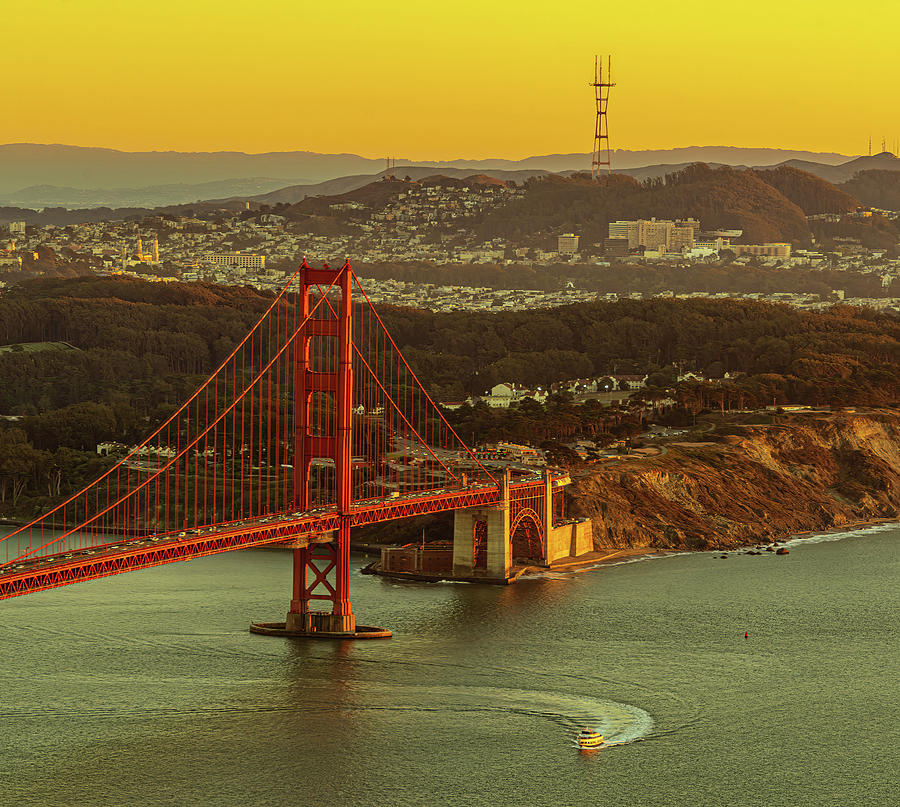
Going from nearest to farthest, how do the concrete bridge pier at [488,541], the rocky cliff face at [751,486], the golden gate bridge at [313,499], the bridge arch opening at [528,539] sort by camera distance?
the golden gate bridge at [313,499] → the concrete bridge pier at [488,541] → the bridge arch opening at [528,539] → the rocky cliff face at [751,486]

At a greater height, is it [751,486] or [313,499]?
[751,486]

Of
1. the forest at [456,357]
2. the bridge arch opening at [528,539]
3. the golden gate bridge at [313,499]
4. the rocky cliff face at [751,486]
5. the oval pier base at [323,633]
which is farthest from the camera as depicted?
the forest at [456,357]

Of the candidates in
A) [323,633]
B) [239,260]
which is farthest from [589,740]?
[239,260]

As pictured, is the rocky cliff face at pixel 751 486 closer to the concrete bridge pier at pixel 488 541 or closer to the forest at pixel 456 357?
the forest at pixel 456 357

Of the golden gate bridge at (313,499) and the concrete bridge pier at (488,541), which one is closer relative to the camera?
the golden gate bridge at (313,499)

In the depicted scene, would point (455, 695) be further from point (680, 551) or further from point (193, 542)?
point (680, 551)

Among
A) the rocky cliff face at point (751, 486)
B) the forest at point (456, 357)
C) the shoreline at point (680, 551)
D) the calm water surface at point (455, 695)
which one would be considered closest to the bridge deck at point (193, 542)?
the calm water surface at point (455, 695)

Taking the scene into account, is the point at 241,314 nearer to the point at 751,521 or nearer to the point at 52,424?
the point at 52,424
